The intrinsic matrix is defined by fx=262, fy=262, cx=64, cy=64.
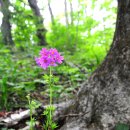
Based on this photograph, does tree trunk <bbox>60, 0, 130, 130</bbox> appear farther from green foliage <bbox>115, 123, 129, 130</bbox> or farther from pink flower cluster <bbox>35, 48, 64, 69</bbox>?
pink flower cluster <bbox>35, 48, 64, 69</bbox>

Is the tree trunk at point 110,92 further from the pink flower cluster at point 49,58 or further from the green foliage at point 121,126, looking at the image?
the pink flower cluster at point 49,58

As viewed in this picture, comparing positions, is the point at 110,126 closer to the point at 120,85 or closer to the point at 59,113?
the point at 120,85

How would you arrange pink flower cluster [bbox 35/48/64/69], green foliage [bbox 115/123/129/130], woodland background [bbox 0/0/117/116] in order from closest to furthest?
pink flower cluster [bbox 35/48/64/69]
green foliage [bbox 115/123/129/130]
woodland background [bbox 0/0/117/116]

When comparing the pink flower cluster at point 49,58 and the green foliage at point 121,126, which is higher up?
the pink flower cluster at point 49,58

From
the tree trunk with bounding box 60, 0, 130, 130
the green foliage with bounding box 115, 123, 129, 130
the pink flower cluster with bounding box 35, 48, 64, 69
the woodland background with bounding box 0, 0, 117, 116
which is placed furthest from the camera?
the woodland background with bounding box 0, 0, 117, 116

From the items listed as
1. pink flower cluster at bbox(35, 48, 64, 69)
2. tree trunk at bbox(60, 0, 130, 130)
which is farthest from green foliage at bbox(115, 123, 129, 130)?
pink flower cluster at bbox(35, 48, 64, 69)

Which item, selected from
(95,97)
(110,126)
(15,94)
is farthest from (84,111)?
(15,94)

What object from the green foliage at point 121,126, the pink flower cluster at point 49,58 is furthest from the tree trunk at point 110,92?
the pink flower cluster at point 49,58

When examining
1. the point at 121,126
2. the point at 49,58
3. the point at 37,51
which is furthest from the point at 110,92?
the point at 37,51

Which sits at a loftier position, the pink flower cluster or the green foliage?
the pink flower cluster
